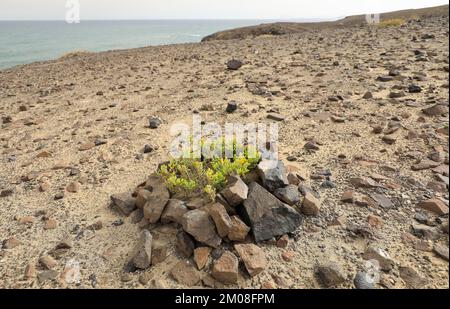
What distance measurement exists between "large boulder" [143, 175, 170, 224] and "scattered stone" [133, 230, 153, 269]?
1.03 feet

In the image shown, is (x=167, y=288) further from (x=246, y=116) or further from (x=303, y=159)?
(x=246, y=116)

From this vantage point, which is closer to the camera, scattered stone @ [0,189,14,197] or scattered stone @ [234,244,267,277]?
scattered stone @ [234,244,267,277]

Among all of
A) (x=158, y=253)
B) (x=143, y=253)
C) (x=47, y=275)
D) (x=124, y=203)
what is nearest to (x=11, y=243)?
(x=47, y=275)

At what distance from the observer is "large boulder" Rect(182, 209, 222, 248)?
358cm

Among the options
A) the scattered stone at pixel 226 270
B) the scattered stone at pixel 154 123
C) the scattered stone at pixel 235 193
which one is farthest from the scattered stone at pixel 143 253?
the scattered stone at pixel 154 123

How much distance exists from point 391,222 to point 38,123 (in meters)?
7.78

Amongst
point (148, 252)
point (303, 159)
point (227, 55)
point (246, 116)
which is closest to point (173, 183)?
point (148, 252)

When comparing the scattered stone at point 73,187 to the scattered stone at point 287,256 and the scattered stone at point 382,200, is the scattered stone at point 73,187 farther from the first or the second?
the scattered stone at point 382,200

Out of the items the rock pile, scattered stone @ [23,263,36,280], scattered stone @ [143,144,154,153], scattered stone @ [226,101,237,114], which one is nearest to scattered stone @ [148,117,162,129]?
scattered stone @ [143,144,154,153]

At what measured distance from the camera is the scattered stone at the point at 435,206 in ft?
12.3

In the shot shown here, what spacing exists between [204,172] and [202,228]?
0.85 meters

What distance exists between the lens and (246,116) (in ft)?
23.8

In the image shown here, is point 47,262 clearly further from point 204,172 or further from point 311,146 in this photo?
point 311,146

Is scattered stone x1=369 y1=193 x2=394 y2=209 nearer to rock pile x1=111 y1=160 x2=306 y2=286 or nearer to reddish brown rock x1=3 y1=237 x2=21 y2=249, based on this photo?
rock pile x1=111 y1=160 x2=306 y2=286
